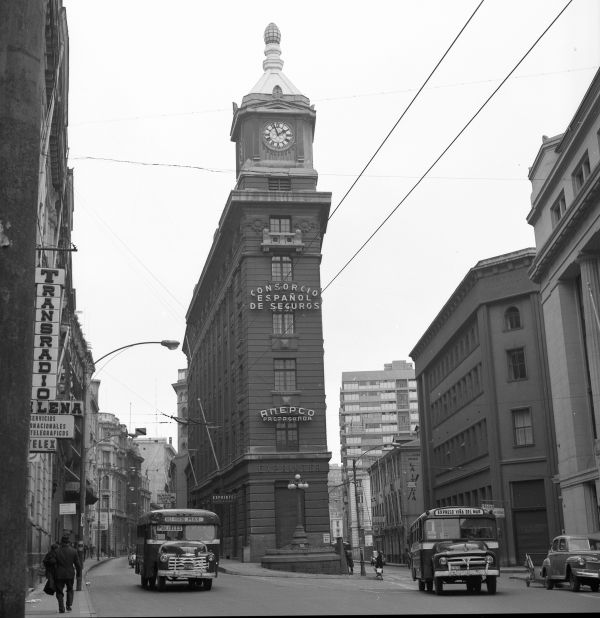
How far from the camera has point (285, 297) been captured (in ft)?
196

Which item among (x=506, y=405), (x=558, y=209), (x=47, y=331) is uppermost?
(x=558, y=209)

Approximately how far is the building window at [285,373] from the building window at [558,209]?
64.2 feet

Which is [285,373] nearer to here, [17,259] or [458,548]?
[458,548]

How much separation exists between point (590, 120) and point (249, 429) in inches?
1130

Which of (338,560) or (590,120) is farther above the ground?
(590,120)

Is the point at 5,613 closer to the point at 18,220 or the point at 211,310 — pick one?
the point at 18,220

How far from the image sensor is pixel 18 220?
4309 mm

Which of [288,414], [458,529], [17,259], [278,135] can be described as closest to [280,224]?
[278,135]

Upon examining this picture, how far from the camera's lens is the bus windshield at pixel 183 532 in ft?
96.2

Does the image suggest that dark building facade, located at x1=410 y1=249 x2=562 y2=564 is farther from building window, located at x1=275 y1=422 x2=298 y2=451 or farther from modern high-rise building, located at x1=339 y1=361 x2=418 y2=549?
modern high-rise building, located at x1=339 y1=361 x2=418 y2=549

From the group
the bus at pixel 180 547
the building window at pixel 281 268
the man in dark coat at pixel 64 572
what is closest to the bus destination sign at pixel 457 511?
the bus at pixel 180 547

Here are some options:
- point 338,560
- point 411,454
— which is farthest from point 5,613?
point 411,454

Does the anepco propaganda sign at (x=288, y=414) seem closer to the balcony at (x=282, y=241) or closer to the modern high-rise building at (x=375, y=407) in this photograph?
the balcony at (x=282, y=241)

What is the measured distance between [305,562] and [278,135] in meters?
30.7
